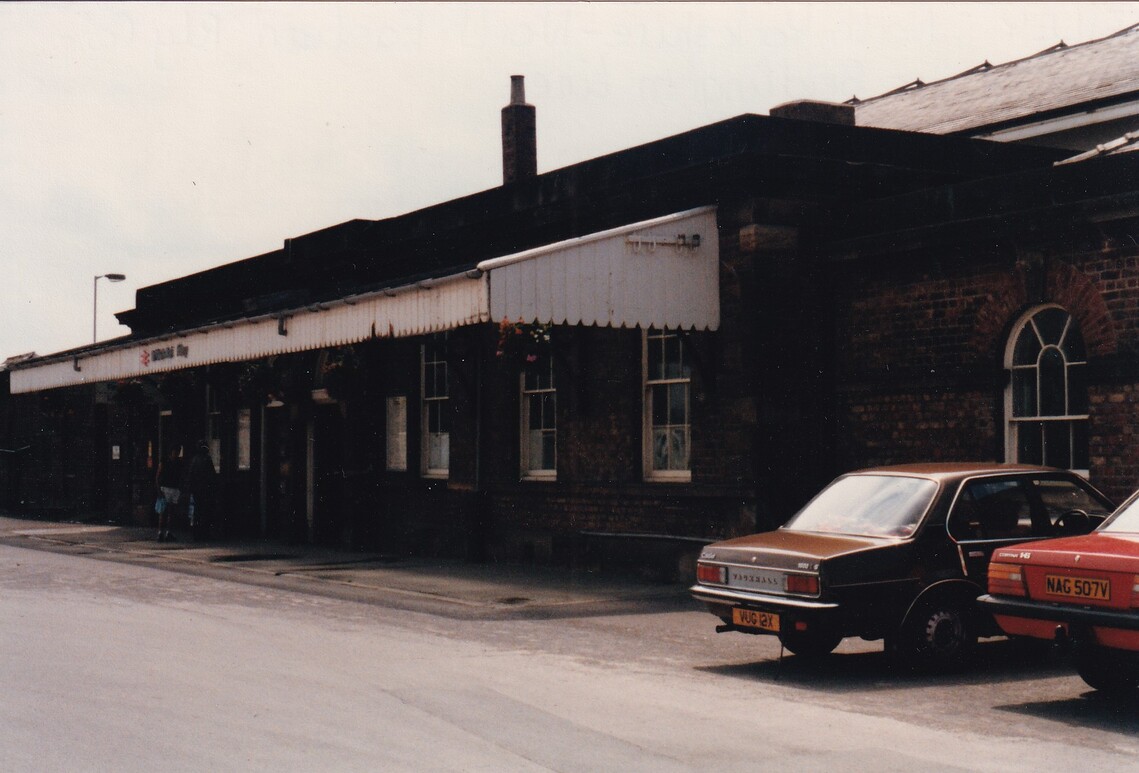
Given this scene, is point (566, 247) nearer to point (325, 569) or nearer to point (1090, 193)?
point (1090, 193)

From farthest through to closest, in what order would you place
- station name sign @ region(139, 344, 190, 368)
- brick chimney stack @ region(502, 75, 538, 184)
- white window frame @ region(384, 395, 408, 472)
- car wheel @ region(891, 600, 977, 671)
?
brick chimney stack @ region(502, 75, 538, 184)
station name sign @ region(139, 344, 190, 368)
white window frame @ region(384, 395, 408, 472)
car wheel @ region(891, 600, 977, 671)

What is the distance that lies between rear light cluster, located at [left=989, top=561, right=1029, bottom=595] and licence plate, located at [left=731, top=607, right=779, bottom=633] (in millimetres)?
1526

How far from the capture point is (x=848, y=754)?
286 inches

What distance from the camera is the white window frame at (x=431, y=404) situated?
2150 cm

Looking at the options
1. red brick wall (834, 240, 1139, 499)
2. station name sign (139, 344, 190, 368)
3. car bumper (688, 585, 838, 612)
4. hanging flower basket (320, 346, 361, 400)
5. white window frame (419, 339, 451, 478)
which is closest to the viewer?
car bumper (688, 585, 838, 612)

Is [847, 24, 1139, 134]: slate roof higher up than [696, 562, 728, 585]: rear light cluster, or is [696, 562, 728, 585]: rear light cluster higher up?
[847, 24, 1139, 134]: slate roof

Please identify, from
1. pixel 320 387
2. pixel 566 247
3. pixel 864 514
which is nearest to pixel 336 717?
pixel 864 514

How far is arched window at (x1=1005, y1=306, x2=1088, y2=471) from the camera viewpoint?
13.5 metres

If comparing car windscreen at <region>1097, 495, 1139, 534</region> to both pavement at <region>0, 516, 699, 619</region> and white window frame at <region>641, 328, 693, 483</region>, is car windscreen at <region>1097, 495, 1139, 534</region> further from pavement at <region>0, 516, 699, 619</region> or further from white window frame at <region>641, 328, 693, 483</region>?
white window frame at <region>641, 328, 693, 483</region>

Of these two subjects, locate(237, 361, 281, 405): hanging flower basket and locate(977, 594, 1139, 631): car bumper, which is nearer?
locate(977, 594, 1139, 631): car bumper

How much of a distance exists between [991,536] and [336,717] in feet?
16.7

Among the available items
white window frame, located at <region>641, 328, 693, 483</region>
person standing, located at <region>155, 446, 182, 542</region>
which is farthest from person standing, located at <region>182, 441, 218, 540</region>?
white window frame, located at <region>641, 328, 693, 483</region>

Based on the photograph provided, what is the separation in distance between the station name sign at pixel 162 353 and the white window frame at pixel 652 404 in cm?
871

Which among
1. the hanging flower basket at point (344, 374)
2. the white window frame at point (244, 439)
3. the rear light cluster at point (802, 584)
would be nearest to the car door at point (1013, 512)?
Result: the rear light cluster at point (802, 584)
